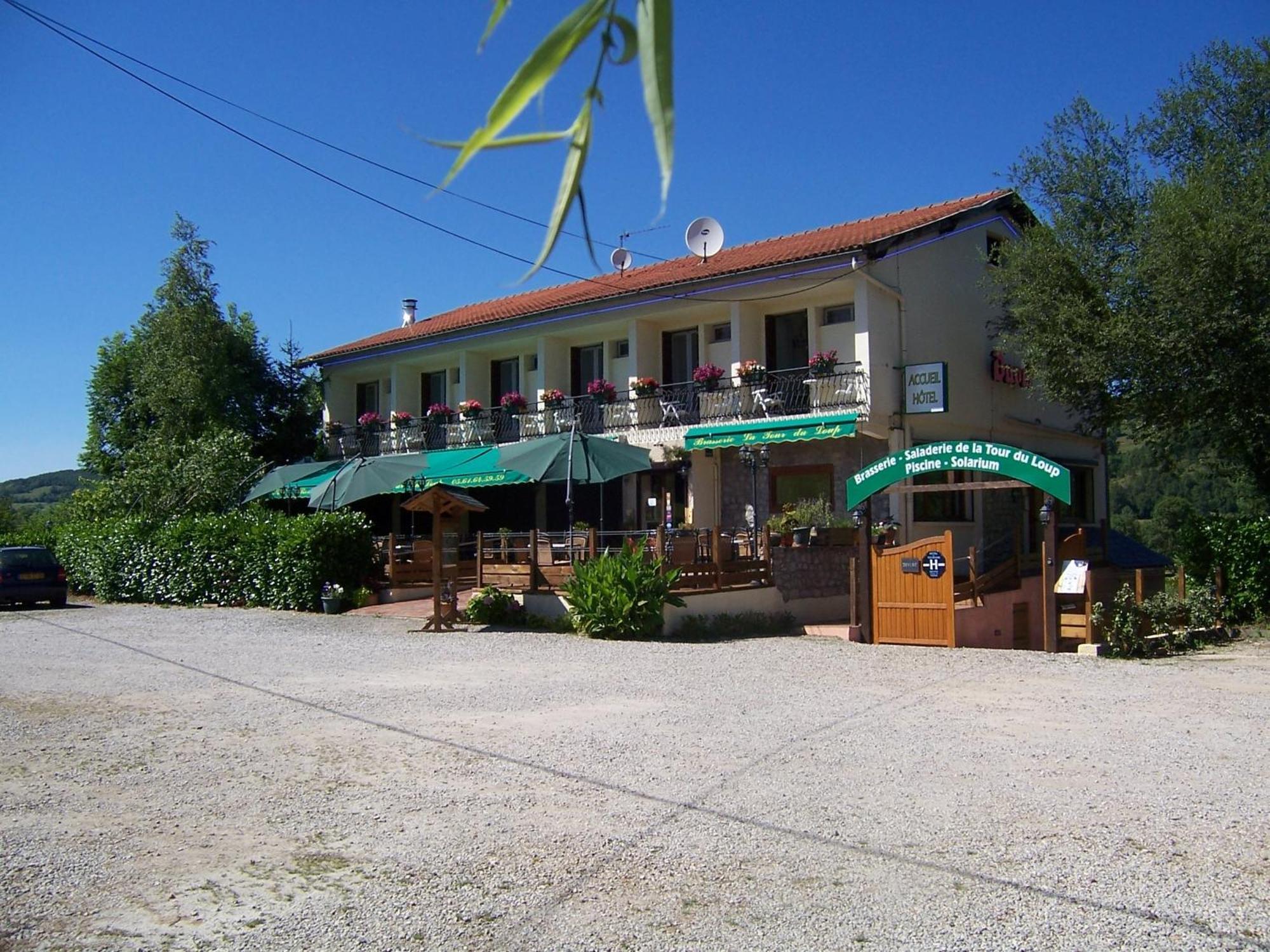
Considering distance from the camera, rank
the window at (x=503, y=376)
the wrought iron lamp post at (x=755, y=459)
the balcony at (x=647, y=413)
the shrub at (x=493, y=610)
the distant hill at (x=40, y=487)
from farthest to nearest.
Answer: the distant hill at (x=40, y=487)
the window at (x=503, y=376)
the balcony at (x=647, y=413)
the wrought iron lamp post at (x=755, y=459)
the shrub at (x=493, y=610)

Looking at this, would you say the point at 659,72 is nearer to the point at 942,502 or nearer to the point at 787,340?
the point at 787,340

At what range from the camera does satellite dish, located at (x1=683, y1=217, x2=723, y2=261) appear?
79.3 ft

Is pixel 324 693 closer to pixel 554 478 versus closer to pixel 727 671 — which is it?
pixel 727 671

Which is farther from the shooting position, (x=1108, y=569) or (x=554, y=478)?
(x=1108, y=569)

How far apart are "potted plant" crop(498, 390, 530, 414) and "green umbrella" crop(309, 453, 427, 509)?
12.0 feet

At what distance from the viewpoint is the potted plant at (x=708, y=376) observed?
2231 centimetres

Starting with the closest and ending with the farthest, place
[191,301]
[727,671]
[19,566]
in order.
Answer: [727,671] < [19,566] < [191,301]

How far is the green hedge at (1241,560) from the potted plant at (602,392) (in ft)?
39.1

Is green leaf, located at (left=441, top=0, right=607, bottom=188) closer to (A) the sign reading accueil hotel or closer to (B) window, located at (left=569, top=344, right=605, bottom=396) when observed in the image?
(A) the sign reading accueil hotel

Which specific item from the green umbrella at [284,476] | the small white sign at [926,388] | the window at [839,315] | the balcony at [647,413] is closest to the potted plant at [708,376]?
the balcony at [647,413]

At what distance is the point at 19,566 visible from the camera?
78.1ft

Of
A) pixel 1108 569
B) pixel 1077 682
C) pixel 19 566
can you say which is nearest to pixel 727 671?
pixel 1077 682

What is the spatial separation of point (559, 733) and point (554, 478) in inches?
381

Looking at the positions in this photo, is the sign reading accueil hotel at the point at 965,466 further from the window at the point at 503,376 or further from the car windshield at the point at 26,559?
the car windshield at the point at 26,559
